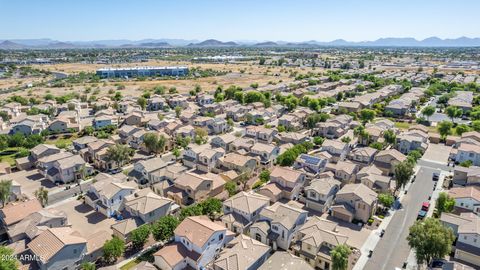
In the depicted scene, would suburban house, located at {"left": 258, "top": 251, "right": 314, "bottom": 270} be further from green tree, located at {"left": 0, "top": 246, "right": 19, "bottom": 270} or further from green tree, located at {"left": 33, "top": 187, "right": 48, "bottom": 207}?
green tree, located at {"left": 33, "top": 187, "right": 48, "bottom": 207}

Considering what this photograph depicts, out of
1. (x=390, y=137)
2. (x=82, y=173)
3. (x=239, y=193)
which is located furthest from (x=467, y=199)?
(x=82, y=173)

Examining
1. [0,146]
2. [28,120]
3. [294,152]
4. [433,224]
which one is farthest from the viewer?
[28,120]

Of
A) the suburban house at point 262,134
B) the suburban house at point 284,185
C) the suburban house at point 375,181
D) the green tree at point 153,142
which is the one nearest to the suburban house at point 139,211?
the suburban house at point 284,185

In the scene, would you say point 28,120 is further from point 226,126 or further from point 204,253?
point 204,253

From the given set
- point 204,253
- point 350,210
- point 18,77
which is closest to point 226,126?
point 350,210

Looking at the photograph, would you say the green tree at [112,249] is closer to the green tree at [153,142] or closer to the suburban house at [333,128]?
the green tree at [153,142]

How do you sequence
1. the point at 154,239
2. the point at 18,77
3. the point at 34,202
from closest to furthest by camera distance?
the point at 154,239 → the point at 34,202 → the point at 18,77

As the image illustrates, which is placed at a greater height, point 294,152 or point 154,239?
point 294,152
